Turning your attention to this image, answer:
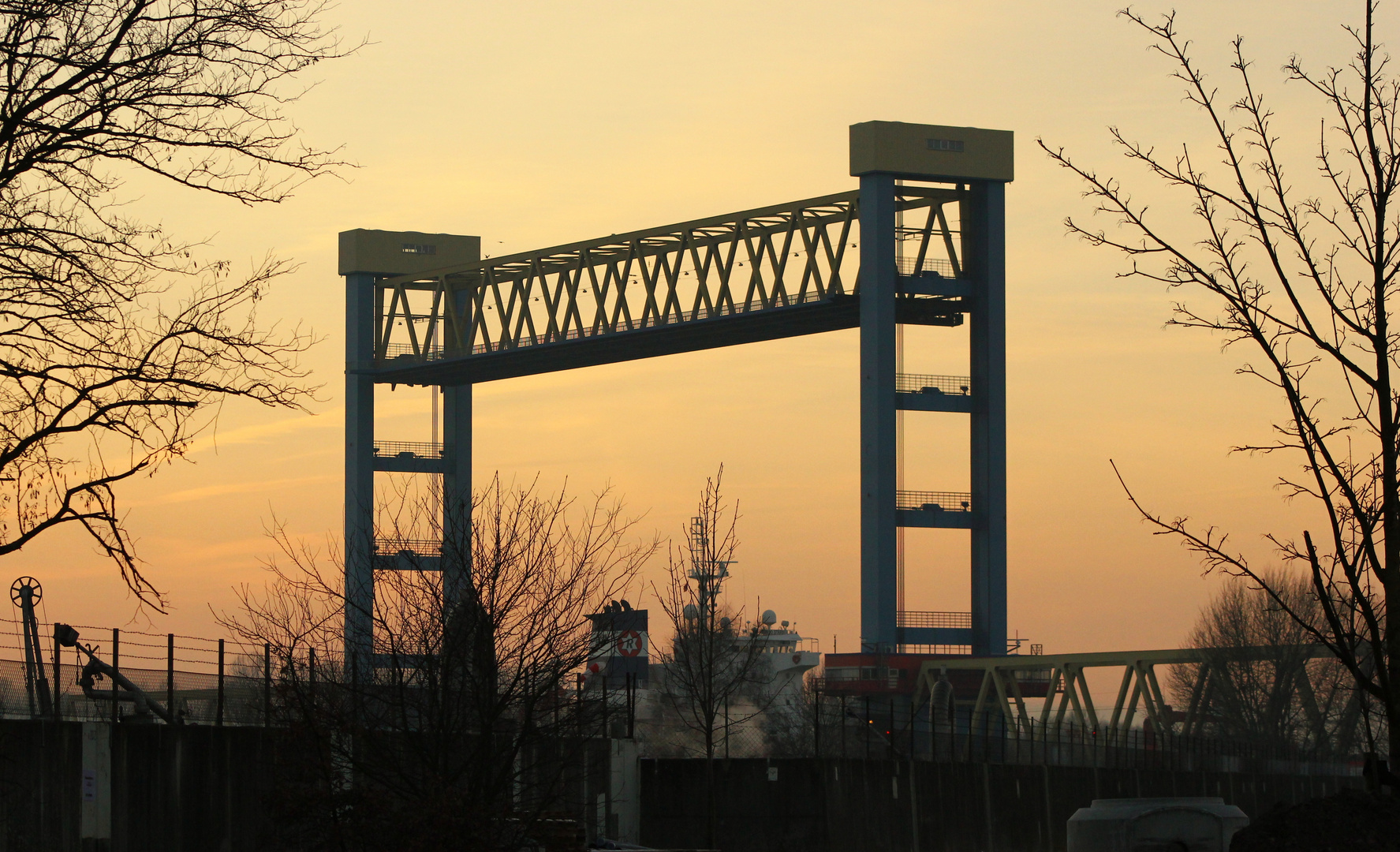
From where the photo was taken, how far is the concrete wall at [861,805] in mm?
28047

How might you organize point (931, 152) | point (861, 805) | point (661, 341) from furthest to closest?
point (661, 341), point (931, 152), point (861, 805)

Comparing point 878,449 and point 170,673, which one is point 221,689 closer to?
point 170,673

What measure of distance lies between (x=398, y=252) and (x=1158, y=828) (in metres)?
77.8

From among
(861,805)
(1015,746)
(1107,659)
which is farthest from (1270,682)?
(861,805)

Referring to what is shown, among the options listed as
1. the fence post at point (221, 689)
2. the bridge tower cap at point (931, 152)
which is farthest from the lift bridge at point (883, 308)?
the fence post at point (221, 689)

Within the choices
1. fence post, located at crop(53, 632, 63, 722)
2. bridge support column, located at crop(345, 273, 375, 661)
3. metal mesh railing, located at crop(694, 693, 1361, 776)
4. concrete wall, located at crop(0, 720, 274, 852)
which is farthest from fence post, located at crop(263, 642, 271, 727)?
bridge support column, located at crop(345, 273, 375, 661)

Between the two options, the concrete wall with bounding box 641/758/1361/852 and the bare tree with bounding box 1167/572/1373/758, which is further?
the bare tree with bounding box 1167/572/1373/758

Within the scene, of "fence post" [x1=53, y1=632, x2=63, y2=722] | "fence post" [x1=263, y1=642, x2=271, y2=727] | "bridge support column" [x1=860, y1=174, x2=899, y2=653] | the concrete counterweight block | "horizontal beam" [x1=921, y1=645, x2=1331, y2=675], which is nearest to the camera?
"fence post" [x1=53, y1=632, x2=63, y2=722]

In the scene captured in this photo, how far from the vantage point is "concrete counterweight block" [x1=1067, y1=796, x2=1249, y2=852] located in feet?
65.8

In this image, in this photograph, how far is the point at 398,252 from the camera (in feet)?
310

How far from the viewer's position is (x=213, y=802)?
20.3 m

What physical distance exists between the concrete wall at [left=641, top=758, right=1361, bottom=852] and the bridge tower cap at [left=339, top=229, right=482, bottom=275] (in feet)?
205

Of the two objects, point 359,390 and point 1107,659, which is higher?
point 359,390

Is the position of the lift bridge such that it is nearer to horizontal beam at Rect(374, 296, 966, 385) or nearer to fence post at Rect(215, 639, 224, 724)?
horizontal beam at Rect(374, 296, 966, 385)
